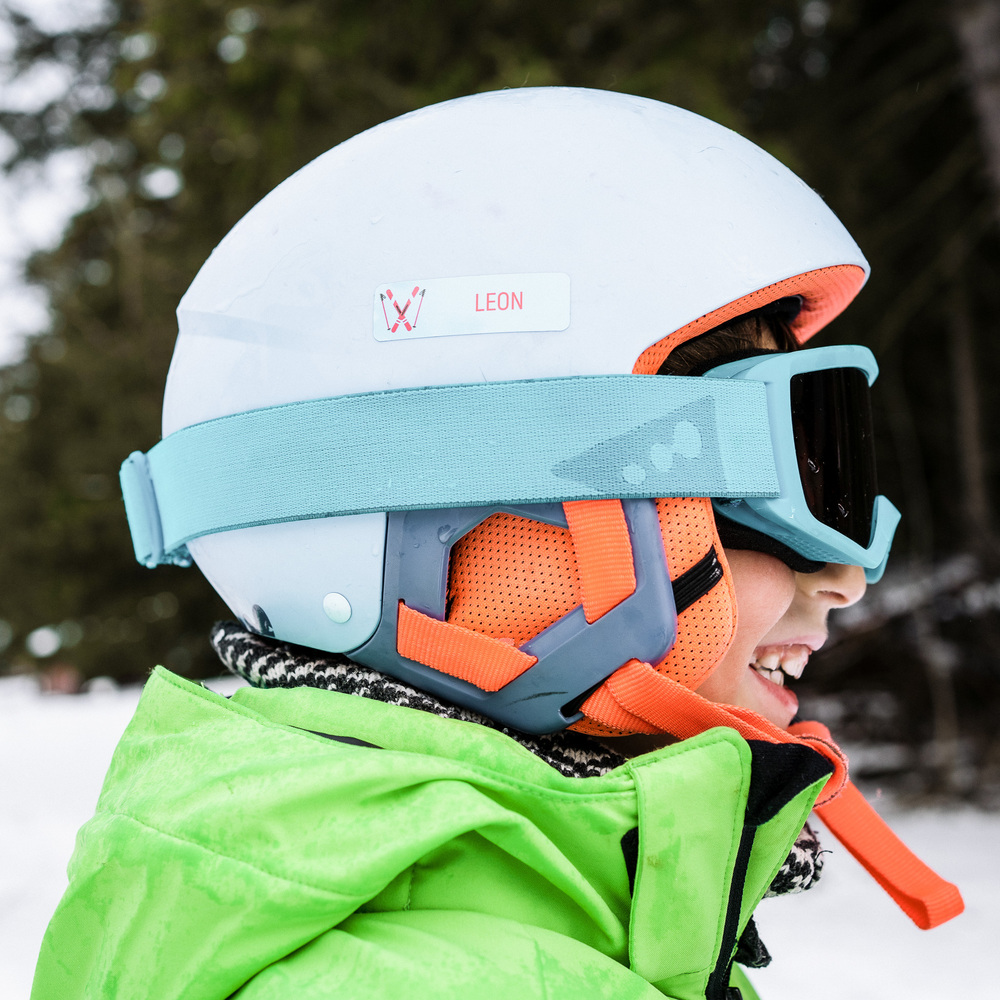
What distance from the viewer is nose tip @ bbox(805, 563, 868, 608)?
1.69 meters

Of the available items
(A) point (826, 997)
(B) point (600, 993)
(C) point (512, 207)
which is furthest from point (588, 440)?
(A) point (826, 997)

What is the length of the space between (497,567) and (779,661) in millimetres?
658

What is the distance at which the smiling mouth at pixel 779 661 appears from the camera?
174 centimetres

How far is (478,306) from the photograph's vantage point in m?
1.41

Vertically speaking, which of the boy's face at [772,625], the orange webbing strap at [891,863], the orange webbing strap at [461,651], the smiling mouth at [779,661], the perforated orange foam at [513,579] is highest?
the perforated orange foam at [513,579]

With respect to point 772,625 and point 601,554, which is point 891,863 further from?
point 601,554

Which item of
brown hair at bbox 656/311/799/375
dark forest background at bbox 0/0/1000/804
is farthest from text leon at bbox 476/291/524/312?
dark forest background at bbox 0/0/1000/804

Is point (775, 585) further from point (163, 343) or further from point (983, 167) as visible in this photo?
point (163, 343)

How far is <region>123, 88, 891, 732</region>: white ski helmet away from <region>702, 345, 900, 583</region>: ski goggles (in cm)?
7

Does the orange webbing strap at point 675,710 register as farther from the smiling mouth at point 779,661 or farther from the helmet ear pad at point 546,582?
the smiling mouth at point 779,661

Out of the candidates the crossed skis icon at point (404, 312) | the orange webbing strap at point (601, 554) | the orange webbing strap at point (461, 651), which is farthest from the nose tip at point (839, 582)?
the crossed skis icon at point (404, 312)

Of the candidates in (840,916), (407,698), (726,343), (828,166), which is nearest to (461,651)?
(407,698)

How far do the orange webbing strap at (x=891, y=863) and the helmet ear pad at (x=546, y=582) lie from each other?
500 millimetres

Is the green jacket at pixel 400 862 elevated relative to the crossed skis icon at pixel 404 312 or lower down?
lower down
